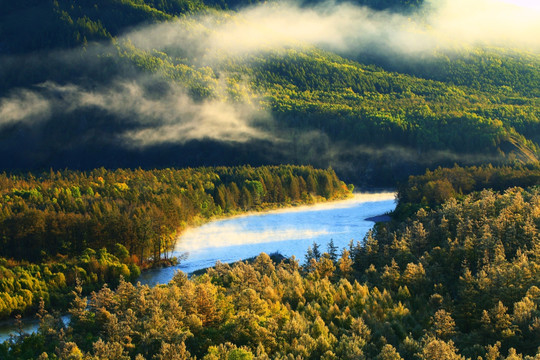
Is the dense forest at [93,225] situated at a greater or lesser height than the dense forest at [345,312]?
greater

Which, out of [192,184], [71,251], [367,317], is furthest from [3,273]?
[192,184]

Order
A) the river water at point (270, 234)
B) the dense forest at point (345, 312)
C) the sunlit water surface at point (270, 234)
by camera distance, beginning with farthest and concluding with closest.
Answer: the sunlit water surface at point (270, 234), the river water at point (270, 234), the dense forest at point (345, 312)

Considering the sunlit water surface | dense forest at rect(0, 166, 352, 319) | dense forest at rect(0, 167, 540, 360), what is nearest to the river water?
the sunlit water surface

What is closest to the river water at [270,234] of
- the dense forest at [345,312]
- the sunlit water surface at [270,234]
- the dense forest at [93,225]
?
the sunlit water surface at [270,234]

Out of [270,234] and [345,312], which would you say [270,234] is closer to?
[270,234]

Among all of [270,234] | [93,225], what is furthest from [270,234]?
[93,225]

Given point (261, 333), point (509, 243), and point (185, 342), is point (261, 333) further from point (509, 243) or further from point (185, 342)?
point (509, 243)

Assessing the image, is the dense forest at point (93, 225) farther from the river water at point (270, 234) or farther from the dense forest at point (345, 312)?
the dense forest at point (345, 312)
